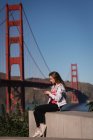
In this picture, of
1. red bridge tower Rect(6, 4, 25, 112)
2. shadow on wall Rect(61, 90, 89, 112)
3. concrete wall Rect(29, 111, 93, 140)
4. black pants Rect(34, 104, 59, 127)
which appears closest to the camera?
concrete wall Rect(29, 111, 93, 140)

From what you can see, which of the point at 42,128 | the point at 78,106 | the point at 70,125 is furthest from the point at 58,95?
the point at 78,106

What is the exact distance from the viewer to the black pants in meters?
4.76

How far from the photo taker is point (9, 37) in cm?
3800

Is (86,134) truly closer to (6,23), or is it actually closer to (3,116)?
(3,116)

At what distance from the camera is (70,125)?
4.20 metres

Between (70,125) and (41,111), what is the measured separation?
692 millimetres

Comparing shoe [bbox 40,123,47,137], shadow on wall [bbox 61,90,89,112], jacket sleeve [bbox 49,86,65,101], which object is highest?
jacket sleeve [bbox 49,86,65,101]

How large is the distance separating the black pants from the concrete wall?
62mm

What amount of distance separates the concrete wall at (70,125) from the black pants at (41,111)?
0.06 meters

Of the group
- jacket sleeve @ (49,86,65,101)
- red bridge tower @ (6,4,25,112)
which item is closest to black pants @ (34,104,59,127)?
jacket sleeve @ (49,86,65,101)

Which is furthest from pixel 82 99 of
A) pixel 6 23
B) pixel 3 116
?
pixel 3 116

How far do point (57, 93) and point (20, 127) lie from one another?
5.11ft

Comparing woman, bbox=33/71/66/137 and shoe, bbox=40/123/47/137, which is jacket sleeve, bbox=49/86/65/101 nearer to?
woman, bbox=33/71/66/137

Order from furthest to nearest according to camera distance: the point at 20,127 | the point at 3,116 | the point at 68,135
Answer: the point at 3,116 → the point at 20,127 → the point at 68,135
